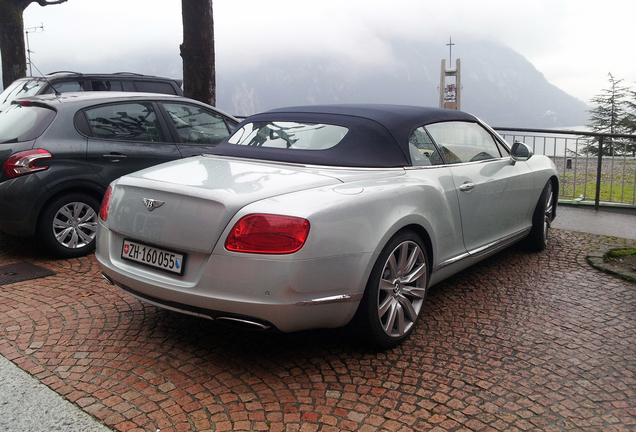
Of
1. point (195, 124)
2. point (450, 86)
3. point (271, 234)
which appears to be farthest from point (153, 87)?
point (450, 86)

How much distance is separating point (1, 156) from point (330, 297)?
12.8ft

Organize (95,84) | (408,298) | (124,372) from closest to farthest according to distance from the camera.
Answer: (124,372) < (408,298) < (95,84)

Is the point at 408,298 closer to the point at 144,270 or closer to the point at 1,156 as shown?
the point at 144,270

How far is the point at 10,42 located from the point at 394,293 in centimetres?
1376

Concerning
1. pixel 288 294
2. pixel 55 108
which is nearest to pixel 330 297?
pixel 288 294

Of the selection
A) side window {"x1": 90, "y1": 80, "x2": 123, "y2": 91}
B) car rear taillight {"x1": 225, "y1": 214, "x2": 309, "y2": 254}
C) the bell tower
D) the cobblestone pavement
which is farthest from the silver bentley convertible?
the bell tower

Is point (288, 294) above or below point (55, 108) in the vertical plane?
below

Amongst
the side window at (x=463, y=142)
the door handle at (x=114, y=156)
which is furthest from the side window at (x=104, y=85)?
the side window at (x=463, y=142)

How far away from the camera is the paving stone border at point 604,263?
5.18m

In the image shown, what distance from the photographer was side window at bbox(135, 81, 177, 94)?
1058cm

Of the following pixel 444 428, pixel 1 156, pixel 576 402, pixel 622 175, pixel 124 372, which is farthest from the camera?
pixel 622 175

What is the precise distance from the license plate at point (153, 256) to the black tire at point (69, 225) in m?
2.42

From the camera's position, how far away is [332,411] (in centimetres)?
288

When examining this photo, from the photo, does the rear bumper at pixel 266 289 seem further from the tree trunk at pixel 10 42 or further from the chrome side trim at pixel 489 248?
the tree trunk at pixel 10 42
